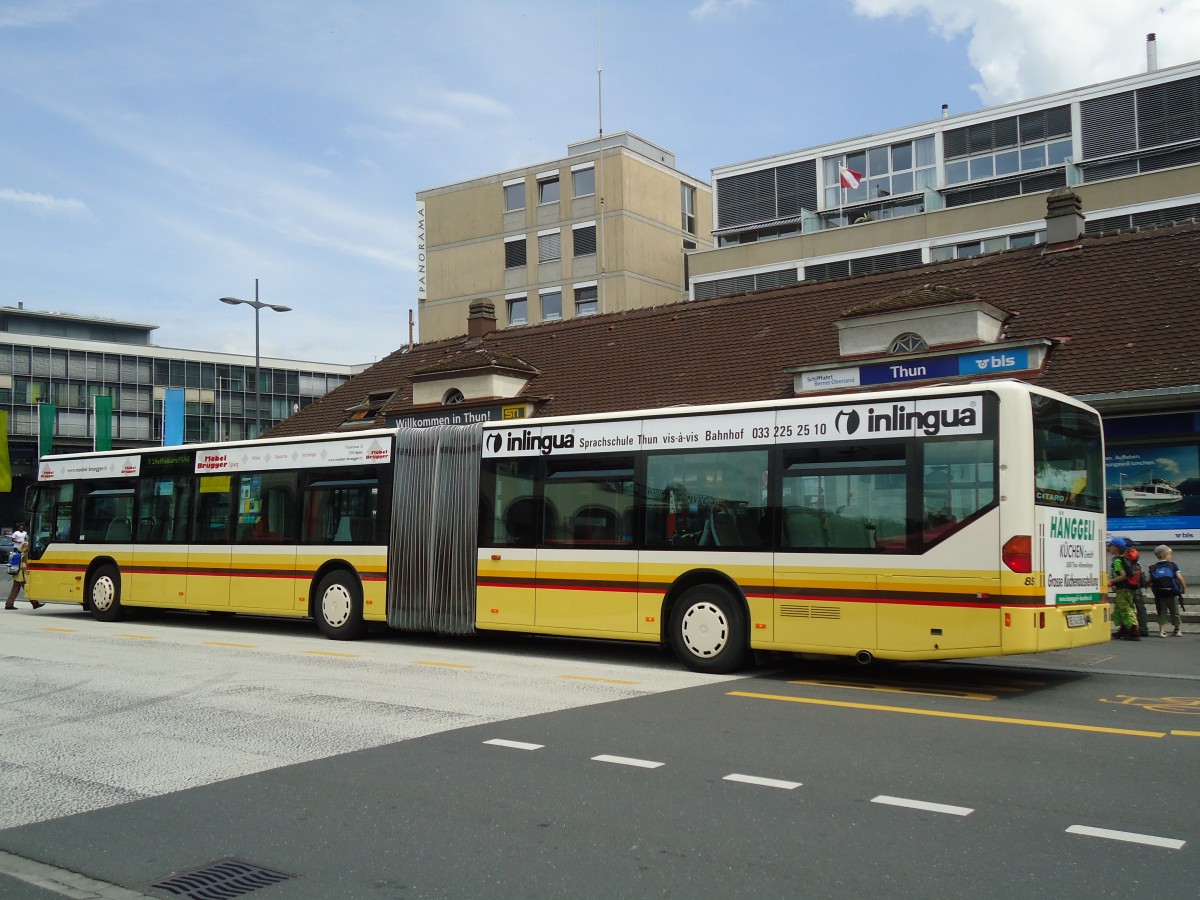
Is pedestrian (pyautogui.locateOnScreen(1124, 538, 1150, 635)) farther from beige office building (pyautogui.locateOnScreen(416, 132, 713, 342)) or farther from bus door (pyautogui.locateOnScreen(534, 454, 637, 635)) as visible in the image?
beige office building (pyautogui.locateOnScreen(416, 132, 713, 342))

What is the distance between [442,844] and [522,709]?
3.97 meters

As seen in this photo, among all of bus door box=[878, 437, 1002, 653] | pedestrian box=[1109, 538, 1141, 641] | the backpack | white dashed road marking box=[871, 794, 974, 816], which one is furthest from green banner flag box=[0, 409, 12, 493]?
white dashed road marking box=[871, 794, 974, 816]

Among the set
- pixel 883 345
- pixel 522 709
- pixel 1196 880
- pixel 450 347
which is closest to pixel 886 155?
pixel 450 347

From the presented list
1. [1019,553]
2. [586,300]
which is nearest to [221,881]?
[1019,553]

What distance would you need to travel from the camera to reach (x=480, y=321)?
109 feet

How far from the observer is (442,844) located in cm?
548

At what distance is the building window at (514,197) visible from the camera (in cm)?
5772

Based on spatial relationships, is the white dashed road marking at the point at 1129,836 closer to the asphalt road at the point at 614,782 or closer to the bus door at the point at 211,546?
the asphalt road at the point at 614,782

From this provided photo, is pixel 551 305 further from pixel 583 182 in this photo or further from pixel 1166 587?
pixel 1166 587

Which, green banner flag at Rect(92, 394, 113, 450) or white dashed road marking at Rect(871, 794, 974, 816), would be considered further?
green banner flag at Rect(92, 394, 113, 450)

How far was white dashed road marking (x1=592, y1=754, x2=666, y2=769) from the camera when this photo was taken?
7164mm

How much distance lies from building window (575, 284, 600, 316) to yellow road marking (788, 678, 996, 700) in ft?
145

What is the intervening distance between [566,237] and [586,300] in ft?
11.0

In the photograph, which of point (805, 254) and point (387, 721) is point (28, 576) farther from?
point (805, 254)
